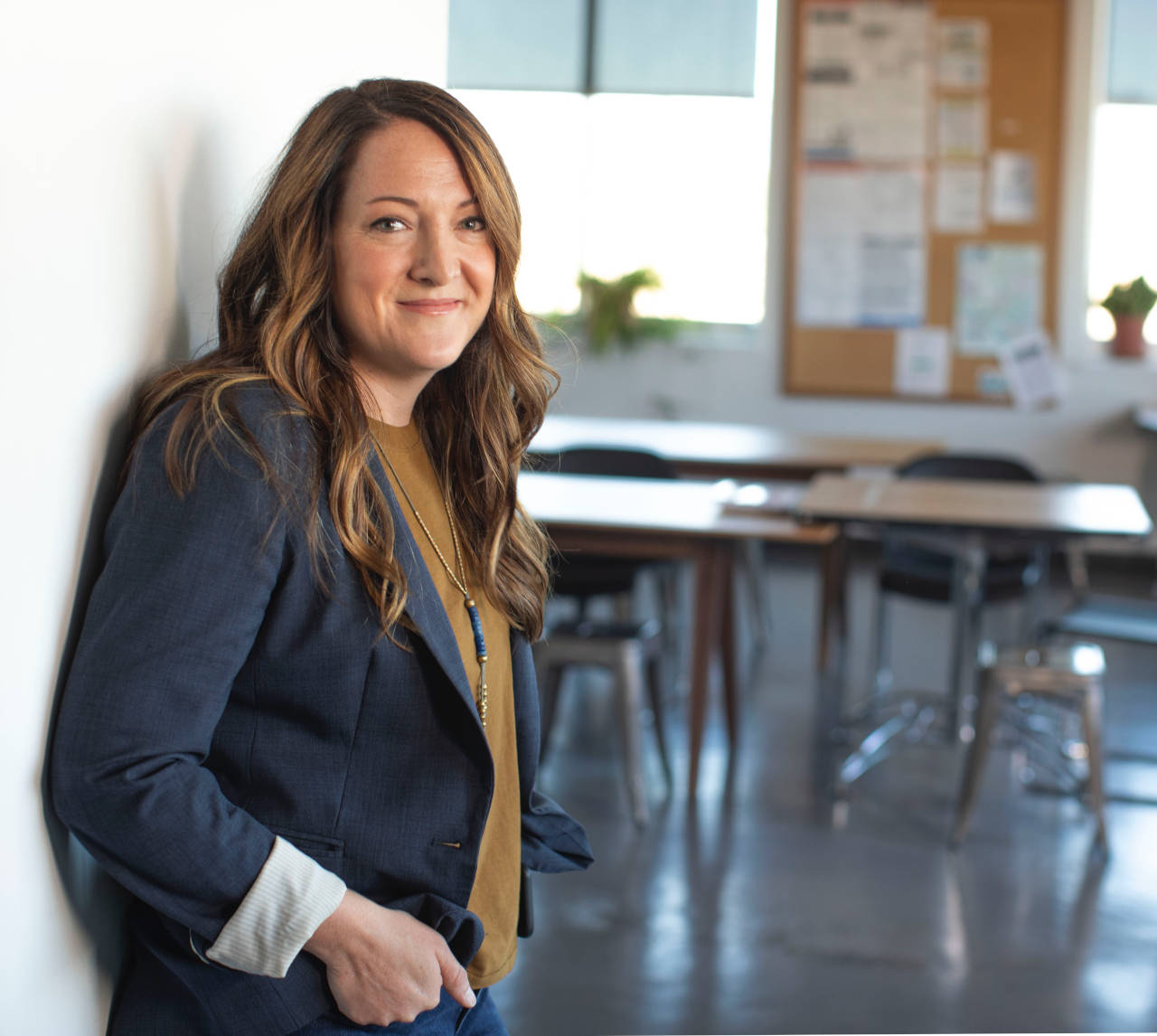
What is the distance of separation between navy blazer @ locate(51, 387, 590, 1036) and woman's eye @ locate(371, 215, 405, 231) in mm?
183

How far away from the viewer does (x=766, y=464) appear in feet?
15.7

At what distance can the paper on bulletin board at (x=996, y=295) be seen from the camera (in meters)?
6.80

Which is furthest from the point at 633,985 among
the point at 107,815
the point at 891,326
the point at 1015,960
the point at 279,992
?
the point at 891,326

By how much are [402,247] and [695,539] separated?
2.41 m

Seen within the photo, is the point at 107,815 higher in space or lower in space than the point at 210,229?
lower

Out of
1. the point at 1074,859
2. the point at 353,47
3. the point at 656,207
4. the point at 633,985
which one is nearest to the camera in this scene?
the point at 353,47

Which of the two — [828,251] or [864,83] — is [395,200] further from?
[864,83]

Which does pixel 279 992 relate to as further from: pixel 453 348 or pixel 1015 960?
pixel 1015 960

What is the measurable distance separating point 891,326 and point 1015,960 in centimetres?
480

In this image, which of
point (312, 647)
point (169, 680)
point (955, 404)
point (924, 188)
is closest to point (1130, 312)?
point (955, 404)

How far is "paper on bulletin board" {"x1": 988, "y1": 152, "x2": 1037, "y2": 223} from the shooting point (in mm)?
6773

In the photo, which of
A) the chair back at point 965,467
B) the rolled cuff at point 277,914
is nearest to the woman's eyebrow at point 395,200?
the rolled cuff at point 277,914

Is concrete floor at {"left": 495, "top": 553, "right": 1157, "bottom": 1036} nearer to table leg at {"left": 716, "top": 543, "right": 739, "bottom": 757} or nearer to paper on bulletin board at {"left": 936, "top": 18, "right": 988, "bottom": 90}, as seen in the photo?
table leg at {"left": 716, "top": 543, "right": 739, "bottom": 757}

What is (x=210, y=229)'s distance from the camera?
1.22m
